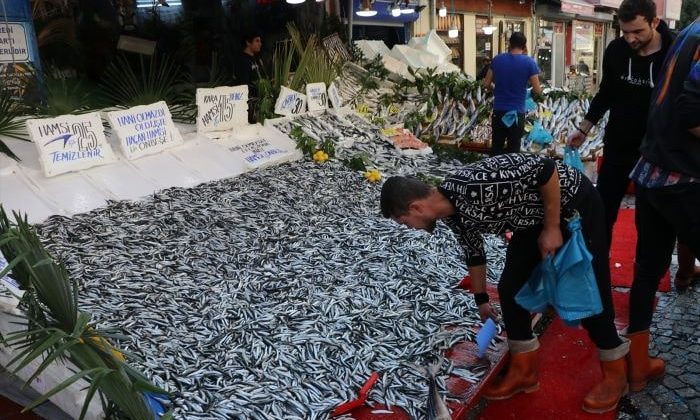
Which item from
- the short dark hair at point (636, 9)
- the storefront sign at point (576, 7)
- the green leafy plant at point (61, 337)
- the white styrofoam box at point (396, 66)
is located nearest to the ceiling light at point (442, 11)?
the white styrofoam box at point (396, 66)

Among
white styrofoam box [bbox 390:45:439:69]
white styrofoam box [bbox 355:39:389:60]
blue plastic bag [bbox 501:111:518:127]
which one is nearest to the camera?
blue plastic bag [bbox 501:111:518:127]

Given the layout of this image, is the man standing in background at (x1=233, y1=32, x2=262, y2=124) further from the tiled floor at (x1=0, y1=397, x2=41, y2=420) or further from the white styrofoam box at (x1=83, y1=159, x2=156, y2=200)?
the tiled floor at (x1=0, y1=397, x2=41, y2=420)

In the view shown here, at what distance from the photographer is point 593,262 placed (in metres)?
2.92

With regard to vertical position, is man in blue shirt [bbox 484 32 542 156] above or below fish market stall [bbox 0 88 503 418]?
above

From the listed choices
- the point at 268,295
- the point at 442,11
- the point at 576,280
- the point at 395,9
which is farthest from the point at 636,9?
the point at 442,11

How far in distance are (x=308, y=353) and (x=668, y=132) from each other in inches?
84.8

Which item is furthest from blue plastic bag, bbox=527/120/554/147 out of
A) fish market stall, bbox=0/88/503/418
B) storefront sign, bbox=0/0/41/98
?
storefront sign, bbox=0/0/41/98

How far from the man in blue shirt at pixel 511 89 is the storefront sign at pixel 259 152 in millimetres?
2777

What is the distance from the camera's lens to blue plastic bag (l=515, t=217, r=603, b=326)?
109 inches

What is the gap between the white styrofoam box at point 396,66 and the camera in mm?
10012

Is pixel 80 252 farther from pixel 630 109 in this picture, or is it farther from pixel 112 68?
pixel 630 109

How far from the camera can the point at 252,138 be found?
6836mm

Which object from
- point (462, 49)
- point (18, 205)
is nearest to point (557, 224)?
point (18, 205)

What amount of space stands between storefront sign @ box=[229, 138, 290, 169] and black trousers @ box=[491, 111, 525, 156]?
2.74 m
